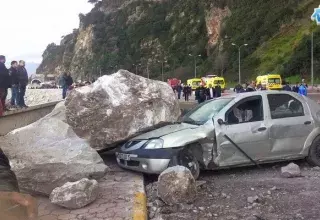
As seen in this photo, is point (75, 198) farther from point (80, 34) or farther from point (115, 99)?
point (80, 34)

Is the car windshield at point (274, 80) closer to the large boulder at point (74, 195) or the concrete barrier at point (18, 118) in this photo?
the concrete barrier at point (18, 118)

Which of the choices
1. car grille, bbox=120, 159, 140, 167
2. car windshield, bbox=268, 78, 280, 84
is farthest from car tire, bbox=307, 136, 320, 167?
car windshield, bbox=268, 78, 280, 84

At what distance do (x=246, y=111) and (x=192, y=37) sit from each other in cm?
8683

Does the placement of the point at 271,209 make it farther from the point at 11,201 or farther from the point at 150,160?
the point at 11,201

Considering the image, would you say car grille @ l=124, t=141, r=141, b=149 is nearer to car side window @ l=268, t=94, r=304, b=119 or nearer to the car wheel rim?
the car wheel rim

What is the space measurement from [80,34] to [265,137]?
442 ft

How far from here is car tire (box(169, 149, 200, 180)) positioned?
7176mm

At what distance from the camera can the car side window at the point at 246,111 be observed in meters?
7.70

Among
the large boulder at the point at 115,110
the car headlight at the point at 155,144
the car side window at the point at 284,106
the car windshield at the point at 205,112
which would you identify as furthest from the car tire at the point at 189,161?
the car side window at the point at 284,106

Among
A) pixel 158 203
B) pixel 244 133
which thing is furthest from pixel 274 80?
pixel 158 203

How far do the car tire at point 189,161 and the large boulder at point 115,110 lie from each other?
Result: 3.84 feet

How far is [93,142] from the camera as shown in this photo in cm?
834

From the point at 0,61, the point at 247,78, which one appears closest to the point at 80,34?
the point at 247,78

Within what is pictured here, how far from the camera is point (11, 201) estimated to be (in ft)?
Result: 8.34
